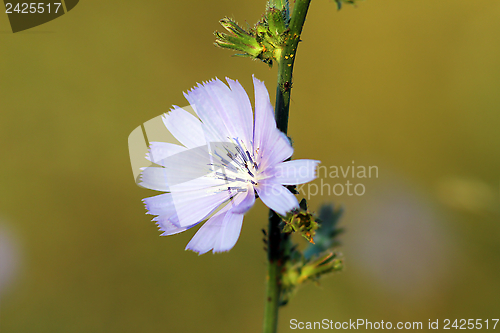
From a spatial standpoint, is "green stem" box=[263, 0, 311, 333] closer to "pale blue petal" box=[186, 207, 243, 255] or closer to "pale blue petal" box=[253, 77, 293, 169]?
"pale blue petal" box=[253, 77, 293, 169]

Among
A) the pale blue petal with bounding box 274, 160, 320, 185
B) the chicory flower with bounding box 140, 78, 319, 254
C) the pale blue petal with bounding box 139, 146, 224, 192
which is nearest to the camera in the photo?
the pale blue petal with bounding box 274, 160, 320, 185

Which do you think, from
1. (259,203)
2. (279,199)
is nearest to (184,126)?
(279,199)

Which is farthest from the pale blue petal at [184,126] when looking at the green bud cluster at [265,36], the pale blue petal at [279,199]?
the pale blue petal at [279,199]

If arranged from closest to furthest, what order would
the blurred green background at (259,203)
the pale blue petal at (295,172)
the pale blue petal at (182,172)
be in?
the pale blue petal at (295,172) < the pale blue petal at (182,172) < the blurred green background at (259,203)

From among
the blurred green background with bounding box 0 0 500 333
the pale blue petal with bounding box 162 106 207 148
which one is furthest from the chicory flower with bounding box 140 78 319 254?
the blurred green background with bounding box 0 0 500 333

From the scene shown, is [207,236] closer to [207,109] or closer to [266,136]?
[266,136]

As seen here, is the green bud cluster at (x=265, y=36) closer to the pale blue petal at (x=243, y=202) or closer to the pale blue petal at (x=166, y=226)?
the pale blue petal at (x=243, y=202)

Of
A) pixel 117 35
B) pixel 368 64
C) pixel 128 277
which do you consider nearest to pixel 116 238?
pixel 128 277
